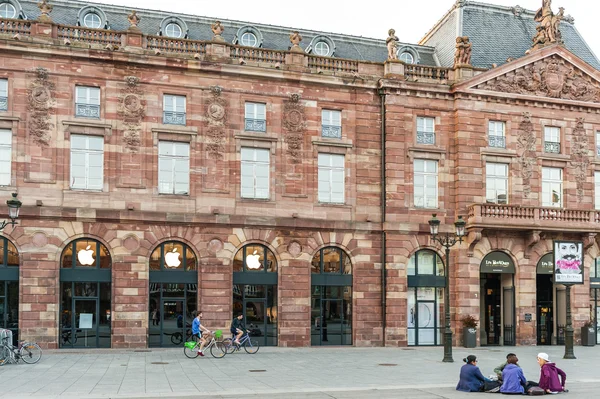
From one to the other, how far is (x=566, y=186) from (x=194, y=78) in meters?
19.6

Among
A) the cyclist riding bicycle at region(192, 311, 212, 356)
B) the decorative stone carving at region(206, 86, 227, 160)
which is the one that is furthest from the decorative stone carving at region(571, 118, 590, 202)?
the cyclist riding bicycle at region(192, 311, 212, 356)

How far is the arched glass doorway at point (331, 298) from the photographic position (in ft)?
124

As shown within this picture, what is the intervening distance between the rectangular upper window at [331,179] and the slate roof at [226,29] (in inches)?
266

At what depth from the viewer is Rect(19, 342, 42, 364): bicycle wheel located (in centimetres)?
2820

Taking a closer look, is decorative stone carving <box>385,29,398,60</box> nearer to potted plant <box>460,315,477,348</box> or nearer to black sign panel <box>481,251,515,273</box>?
black sign panel <box>481,251,515,273</box>

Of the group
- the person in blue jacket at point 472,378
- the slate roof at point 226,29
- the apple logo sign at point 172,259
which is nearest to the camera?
the person in blue jacket at point 472,378

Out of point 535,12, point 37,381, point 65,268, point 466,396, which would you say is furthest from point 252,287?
point 535,12

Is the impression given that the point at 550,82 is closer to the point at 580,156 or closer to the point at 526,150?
the point at 526,150

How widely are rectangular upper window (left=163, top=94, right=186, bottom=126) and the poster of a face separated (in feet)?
56.6

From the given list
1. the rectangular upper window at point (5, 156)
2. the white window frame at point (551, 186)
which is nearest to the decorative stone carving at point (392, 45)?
the white window frame at point (551, 186)

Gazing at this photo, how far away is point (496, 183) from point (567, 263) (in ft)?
23.0

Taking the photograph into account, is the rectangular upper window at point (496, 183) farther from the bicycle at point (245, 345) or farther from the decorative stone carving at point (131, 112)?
the decorative stone carving at point (131, 112)

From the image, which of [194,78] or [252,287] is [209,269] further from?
[194,78]

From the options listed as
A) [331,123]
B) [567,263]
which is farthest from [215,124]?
[567,263]
